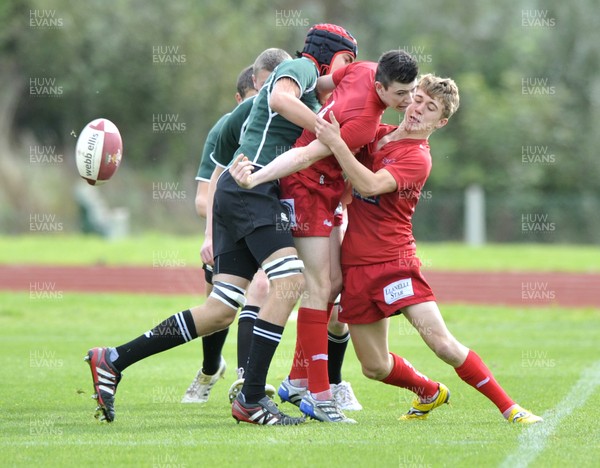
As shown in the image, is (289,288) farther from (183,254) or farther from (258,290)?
(183,254)

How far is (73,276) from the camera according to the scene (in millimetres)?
19906

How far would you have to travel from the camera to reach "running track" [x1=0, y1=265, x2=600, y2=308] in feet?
58.3

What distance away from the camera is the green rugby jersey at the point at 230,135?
7047 mm

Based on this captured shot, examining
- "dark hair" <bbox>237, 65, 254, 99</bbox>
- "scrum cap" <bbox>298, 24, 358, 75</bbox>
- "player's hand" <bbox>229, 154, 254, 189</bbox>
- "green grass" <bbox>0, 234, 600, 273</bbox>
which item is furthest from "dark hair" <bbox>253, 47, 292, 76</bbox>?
"green grass" <bbox>0, 234, 600, 273</bbox>

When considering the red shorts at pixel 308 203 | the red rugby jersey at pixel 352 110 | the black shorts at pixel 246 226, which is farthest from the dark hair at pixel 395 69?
the black shorts at pixel 246 226

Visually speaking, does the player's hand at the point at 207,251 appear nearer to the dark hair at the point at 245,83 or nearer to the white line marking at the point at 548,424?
the dark hair at the point at 245,83

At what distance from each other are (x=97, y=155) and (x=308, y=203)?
Result: 1.86 m

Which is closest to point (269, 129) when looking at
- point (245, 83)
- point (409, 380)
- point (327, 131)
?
point (327, 131)

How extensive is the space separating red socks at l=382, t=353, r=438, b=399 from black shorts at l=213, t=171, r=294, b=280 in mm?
1087

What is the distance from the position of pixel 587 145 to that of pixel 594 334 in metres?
21.7

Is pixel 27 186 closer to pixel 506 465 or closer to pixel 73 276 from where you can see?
pixel 73 276

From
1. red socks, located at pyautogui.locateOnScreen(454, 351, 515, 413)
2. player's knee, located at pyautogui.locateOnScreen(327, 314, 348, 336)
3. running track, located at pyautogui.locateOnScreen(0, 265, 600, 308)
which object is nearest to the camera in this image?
red socks, located at pyautogui.locateOnScreen(454, 351, 515, 413)

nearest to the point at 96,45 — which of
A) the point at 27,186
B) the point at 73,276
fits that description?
the point at 27,186

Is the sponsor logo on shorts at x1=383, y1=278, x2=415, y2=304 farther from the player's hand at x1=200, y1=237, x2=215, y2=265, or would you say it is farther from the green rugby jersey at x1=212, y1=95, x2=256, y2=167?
the green rugby jersey at x1=212, y1=95, x2=256, y2=167
